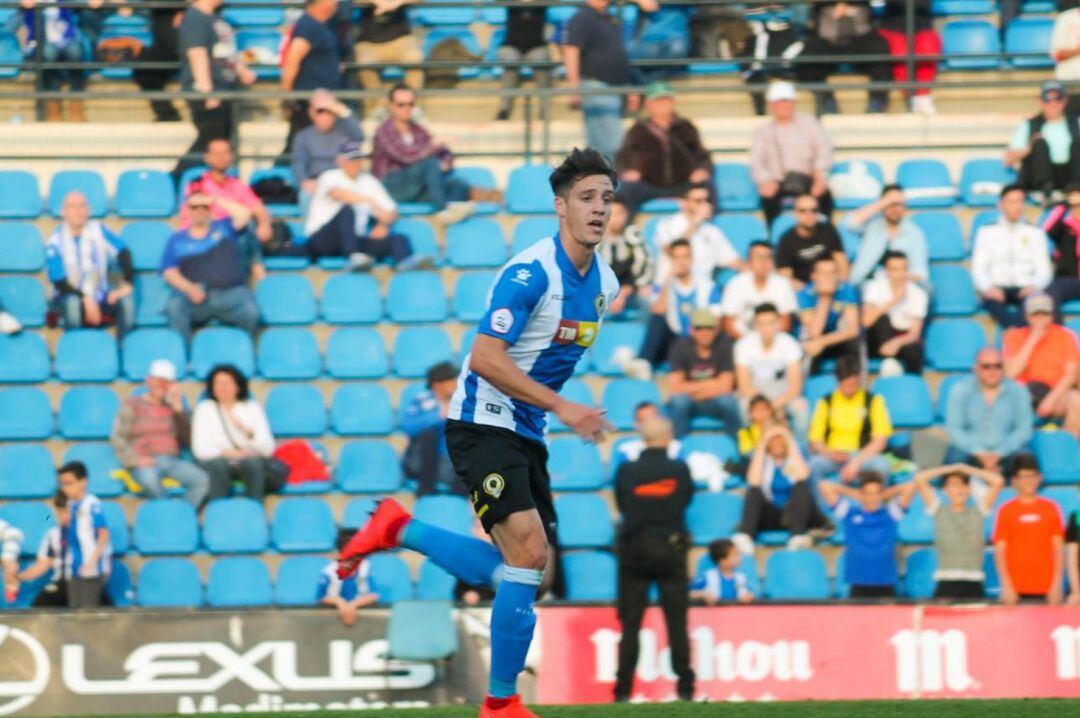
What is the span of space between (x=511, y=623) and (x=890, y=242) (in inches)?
317

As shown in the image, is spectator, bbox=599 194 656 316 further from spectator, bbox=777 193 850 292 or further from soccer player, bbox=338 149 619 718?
soccer player, bbox=338 149 619 718

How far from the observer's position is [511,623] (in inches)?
259

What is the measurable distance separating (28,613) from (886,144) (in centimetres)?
822

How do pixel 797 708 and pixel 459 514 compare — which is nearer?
pixel 797 708

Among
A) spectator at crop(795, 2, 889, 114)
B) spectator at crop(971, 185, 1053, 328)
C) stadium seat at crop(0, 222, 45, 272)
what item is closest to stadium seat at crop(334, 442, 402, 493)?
stadium seat at crop(0, 222, 45, 272)

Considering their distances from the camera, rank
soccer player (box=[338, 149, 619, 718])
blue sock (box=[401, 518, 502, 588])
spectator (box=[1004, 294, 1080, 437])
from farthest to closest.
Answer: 1. spectator (box=[1004, 294, 1080, 437])
2. blue sock (box=[401, 518, 502, 588])
3. soccer player (box=[338, 149, 619, 718])

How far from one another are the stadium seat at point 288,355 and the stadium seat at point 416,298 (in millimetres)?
716

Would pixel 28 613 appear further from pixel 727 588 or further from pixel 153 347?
pixel 727 588

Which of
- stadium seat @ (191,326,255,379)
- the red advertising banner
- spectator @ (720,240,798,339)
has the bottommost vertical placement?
the red advertising banner

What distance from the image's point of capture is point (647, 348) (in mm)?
13586

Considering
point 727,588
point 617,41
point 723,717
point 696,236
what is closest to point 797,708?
point 723,717

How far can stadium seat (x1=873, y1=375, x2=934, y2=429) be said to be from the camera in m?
13.4

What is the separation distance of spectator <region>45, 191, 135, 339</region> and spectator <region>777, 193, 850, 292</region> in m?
5.10

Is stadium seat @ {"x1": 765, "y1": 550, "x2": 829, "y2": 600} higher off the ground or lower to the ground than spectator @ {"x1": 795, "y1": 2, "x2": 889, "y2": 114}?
lower
